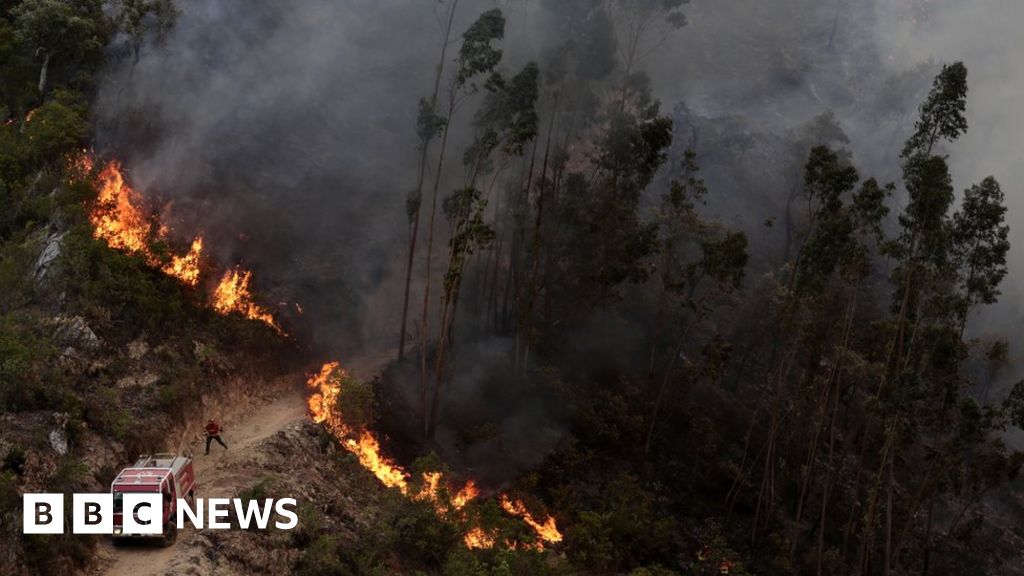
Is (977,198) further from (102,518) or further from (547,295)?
(102,518)

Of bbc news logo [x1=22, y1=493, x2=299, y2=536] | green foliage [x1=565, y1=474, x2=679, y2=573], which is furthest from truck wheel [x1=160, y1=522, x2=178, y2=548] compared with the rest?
green foliage [x1=565, y1=474, x2=679, y2=573]

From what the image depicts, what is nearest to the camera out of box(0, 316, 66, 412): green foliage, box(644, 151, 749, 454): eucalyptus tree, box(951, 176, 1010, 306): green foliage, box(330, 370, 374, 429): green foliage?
box(0, 316, 66, 412): green foliage

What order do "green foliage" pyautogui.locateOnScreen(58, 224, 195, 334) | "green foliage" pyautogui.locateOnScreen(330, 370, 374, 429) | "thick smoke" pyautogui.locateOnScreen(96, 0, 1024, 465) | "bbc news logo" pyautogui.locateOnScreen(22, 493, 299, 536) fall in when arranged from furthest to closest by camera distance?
"thick smoke" pyautogui.locateOnScreen(96, 0, 1024, 465) → "green foliage" pyautogui.locateOnScreen(330, 370, 374, 429) → "green foliage" pyautogui.locateOnScreen(58, 224, 195, 334) → "bbc news logo" pyautogui.locateOnScreen(22, 493, 299, 536)

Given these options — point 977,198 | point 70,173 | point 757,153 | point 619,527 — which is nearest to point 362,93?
point 70,173

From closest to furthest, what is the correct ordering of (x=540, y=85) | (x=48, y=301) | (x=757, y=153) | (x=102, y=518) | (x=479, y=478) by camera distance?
(x=102, y=518), (x=48, y=301), (x=479, y=478), (x=540, y=85), (x=757, y=153)

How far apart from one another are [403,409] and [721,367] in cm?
1903

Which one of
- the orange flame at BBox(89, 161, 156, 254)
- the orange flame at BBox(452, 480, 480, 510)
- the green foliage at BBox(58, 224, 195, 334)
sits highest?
the orange flame at BBox(89, 161, 156, 254)

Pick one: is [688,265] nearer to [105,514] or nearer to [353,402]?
[353,402]

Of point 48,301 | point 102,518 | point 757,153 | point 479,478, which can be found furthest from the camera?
point 757,153

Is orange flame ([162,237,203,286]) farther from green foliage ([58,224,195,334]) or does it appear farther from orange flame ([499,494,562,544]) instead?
orange flame ([499,494,562,544])

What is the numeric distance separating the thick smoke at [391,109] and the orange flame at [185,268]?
15.0ft

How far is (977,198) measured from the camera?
34.5 m

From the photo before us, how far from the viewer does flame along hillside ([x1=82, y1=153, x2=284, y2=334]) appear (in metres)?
37.2

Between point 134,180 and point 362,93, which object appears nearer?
point 134,180
